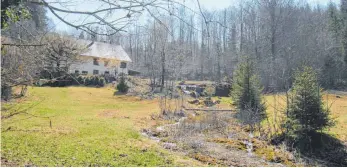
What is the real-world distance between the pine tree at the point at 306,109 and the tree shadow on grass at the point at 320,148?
9.0 inches

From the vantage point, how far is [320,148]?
8.55 m

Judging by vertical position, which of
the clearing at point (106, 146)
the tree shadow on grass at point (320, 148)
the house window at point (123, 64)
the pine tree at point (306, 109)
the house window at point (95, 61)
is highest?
the house window at point (95, 61)

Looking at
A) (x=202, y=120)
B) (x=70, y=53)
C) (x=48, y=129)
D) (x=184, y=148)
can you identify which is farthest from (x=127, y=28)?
(x=202, y=120)

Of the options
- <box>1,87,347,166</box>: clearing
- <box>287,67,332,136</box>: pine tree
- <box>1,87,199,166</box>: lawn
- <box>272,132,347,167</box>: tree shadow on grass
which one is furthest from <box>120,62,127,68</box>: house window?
<box>272,132,347,167</box>: tree shadow on grass

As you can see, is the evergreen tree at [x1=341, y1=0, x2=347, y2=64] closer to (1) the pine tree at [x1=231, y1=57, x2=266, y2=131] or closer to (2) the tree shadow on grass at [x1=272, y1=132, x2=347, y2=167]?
(1) the pine tree at [x1=231, y1=57, x2=266, y2=131]

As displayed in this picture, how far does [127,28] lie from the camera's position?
3.24 metres

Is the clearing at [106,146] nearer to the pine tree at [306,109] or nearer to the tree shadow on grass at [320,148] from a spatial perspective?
the tree shadow on grass at [320,148]

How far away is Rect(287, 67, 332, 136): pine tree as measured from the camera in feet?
29.1

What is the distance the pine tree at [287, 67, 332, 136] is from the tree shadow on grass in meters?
0.23

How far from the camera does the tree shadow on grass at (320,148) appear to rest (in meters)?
7.71

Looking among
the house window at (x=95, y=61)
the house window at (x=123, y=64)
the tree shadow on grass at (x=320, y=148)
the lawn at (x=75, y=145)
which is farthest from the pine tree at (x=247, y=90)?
the house window at (x=123, y=64)

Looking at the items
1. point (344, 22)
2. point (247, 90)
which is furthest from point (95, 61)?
point (344, 22)

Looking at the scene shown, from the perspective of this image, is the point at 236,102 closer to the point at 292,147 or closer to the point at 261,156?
the point at 292,147

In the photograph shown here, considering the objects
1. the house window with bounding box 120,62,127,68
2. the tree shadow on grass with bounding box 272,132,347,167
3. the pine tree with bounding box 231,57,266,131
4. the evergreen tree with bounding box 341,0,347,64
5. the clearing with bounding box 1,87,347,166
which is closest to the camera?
the clearing with bounding box 1,87,347,166
